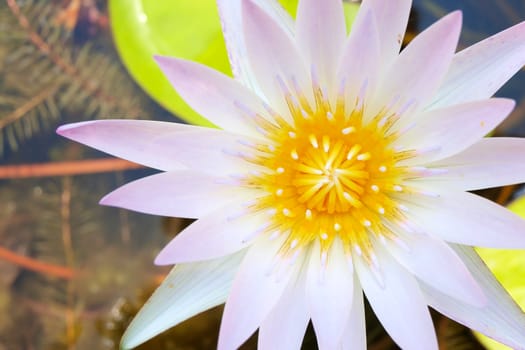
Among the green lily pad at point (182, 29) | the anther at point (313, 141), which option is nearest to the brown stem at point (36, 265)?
the green lily pad at point (182, 29)

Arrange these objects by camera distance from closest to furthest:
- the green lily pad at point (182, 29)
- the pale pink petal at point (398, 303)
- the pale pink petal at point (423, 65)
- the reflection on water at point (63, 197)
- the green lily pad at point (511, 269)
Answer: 1. the pale pink petal at point (423, 65)
2. the pale pink petal at point (398, 303)
3. the green lily pad at point (511, 269)
4. the green lily pad at point (182, 29)
5. the reflection on water at point (63, 197)

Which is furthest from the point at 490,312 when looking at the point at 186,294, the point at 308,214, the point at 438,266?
the point at 186,294

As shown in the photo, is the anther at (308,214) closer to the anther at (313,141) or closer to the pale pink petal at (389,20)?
the anther at (313,141)

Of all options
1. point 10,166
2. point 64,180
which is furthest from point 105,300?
point 10,166

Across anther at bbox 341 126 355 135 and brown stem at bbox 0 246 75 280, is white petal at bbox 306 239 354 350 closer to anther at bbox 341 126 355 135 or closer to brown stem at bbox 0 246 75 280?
anther at bbox 341 126 355 135

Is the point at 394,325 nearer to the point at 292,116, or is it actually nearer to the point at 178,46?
the point at 292,116
